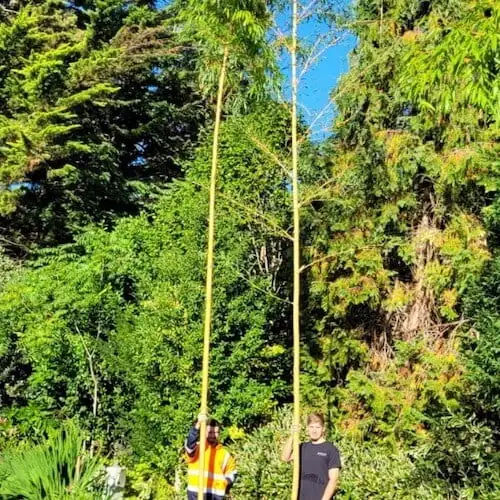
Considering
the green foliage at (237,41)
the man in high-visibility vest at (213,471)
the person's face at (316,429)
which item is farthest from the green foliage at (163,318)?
the person's face at (316,429)

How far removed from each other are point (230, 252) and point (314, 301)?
1.52m

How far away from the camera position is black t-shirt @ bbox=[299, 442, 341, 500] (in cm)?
449

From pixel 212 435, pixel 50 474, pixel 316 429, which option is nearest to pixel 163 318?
pixel 50 474

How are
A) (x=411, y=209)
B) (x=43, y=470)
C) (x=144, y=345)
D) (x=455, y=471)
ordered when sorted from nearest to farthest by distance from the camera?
(x=43, y=470) → (x=455, y=471) → (x=144, y=345) → (x=411, y=209)

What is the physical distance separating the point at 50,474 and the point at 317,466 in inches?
93.0

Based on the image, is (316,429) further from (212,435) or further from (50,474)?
(50,474)

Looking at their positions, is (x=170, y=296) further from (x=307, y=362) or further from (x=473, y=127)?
(x=473, y=127)

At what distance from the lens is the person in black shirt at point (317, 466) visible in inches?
176

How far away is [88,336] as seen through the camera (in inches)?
386

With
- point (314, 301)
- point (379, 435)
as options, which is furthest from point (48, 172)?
point (379, 435)

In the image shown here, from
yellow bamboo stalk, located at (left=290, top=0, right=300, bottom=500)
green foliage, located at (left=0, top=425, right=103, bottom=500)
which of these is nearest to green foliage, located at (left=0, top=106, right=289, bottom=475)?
green foliage, located at (left=0, top=425, right=103, bottom=500)

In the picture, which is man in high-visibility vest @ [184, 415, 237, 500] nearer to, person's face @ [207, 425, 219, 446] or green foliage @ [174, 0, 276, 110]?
person's face @ [207, 425, 219, 446]

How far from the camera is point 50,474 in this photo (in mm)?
5570

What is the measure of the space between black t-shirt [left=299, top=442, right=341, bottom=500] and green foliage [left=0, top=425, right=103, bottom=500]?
73.8 inches
